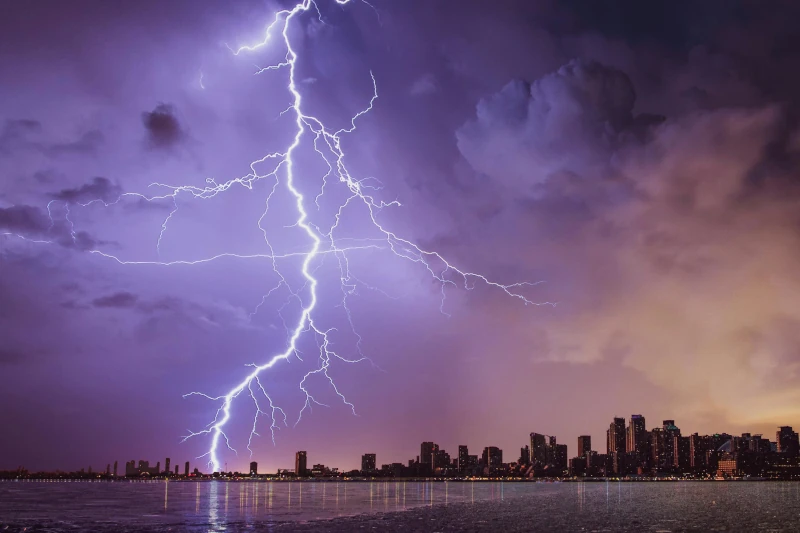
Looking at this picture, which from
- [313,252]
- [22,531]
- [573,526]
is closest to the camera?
[22,531]

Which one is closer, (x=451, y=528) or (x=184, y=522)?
(x=451, y=528)

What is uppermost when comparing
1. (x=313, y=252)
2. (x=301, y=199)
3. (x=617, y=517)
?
(x=301, y=199)

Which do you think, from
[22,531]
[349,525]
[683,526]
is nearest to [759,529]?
[683,526]

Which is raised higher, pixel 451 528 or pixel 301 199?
pixel 301 199

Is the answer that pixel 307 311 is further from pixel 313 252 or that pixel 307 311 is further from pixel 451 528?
pixel 451 528

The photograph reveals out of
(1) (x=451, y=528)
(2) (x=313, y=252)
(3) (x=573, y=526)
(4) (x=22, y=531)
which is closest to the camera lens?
(4) (x=22, y=531)

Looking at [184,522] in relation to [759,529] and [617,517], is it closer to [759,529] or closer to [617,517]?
[617,517]

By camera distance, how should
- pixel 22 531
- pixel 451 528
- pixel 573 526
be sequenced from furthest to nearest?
1. pixel 573 526
2. pixel 451 528
3. pixel 22 531

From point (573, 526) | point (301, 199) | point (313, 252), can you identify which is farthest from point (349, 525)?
point (301, 199)

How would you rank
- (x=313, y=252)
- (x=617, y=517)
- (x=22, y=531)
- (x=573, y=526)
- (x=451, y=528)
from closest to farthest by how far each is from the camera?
1. (x=22, y=531)
2. (x=451, y=528)
3. (x=573, y=526)
4. (x=313, y=252)
5. (x=617, y=517)
